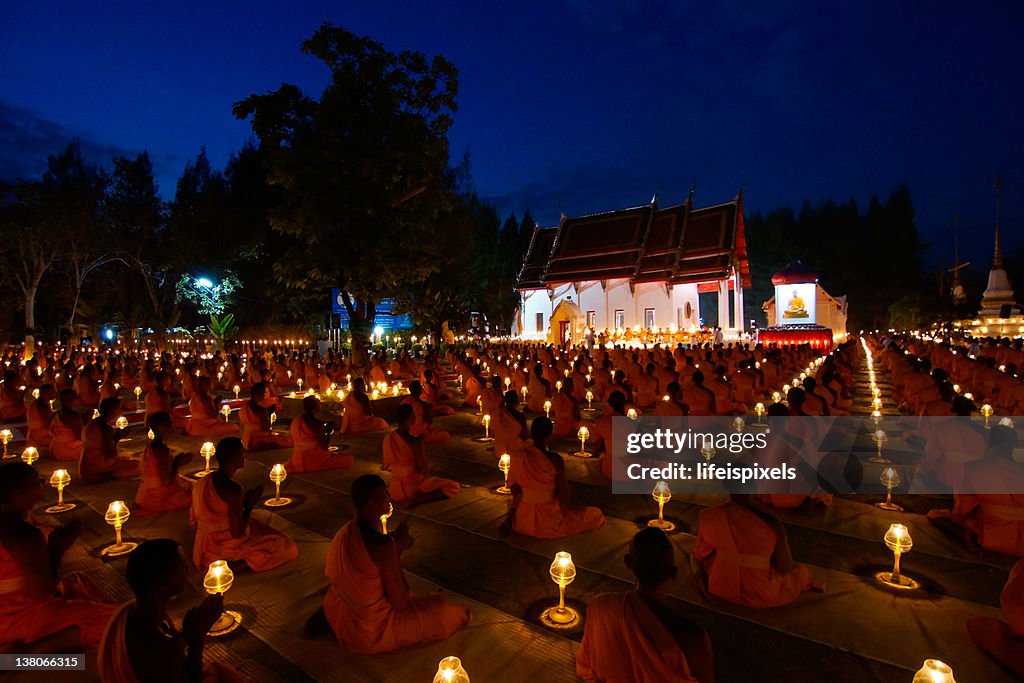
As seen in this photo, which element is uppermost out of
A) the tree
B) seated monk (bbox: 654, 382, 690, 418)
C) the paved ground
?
the tree

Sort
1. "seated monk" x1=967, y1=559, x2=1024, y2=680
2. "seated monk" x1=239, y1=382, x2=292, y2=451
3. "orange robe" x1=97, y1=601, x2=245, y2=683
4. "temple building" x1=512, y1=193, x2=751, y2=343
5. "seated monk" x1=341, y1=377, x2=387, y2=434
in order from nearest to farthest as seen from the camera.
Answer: "orange robe" x1=97, y1=601, x2=245, y2=683
"seated monk" x1=967, y1=559, x2=1024, y2=680
"seated monk" x1=239, y1=382, x2=292, y2=451
"seated monk" x1=341, y1=377, x2=387, y2=434
"temple building" x1=512, y1=193, x2=751, y2=343

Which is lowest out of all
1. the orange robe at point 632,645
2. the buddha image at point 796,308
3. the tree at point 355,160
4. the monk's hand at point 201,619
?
the orange robe at point 632,645

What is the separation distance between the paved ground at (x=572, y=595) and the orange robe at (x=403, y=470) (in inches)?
9.1

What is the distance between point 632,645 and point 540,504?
2868 millimetres

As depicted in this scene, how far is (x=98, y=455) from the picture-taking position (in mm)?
7383

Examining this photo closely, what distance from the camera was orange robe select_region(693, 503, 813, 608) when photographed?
3.96m

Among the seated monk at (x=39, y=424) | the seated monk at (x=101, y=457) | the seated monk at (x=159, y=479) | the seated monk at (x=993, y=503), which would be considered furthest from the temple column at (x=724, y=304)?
the seated monk at (x=159, y=479)

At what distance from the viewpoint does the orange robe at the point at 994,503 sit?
454 cm

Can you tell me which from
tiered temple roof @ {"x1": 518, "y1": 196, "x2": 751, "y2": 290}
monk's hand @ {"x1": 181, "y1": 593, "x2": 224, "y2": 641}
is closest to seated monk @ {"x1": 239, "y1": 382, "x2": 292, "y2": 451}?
monk's hand @ {"x1": 181, "y1": 593, "x2": 224, "y2": 641}

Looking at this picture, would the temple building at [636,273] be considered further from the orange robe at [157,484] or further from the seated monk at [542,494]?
the orange robe at [157,484]

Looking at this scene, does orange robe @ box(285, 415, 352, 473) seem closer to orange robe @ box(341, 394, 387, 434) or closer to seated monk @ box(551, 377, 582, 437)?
orange robe @ box(341, 394, 387, 434)

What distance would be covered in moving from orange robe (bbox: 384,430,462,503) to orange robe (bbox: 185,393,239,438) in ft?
16.7

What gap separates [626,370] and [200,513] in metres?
12.8

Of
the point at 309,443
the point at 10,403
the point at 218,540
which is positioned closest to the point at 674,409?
the point at 309,443
